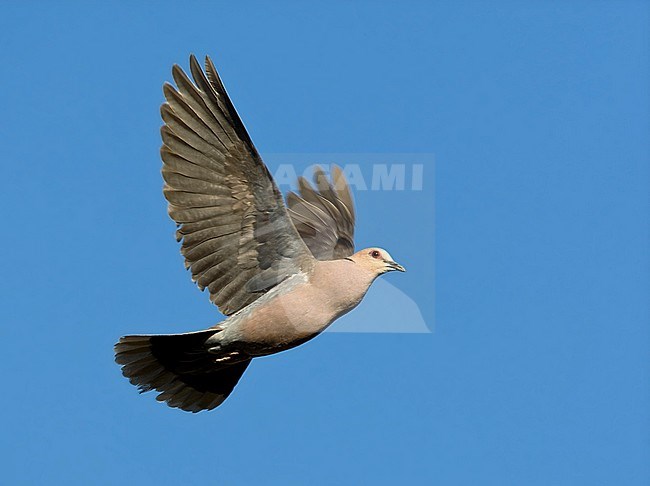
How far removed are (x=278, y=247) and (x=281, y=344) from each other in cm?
78

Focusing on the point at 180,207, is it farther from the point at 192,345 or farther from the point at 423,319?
the point at 423,319

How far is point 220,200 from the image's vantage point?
1010 cm

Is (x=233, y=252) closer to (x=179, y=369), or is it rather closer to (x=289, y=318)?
(x=289, y=318)

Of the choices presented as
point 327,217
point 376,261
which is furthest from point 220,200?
point 327,217

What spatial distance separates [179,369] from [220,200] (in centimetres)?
174

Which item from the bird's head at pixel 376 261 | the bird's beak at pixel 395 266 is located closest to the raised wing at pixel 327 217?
the bird's head at pixel 376 261

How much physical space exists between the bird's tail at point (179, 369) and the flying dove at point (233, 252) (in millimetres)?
15

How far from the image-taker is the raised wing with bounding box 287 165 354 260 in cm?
1167

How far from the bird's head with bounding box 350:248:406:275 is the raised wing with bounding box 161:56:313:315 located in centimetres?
42

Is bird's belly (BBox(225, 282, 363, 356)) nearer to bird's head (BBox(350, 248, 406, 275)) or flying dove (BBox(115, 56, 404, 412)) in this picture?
flying dove (BBox(115, 56, 404, 412))

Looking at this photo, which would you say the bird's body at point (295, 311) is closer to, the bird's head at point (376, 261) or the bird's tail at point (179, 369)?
the bird's head at point (376, 261)

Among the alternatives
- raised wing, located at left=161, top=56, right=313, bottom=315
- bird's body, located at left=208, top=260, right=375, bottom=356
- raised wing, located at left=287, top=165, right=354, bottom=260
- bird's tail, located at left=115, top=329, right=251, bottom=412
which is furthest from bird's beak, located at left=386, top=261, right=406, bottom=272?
bird's tail, located at left=115, top=329, right=251, bottom=412

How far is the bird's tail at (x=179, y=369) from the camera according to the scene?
10.7 meters

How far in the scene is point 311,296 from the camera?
10.2 metres
